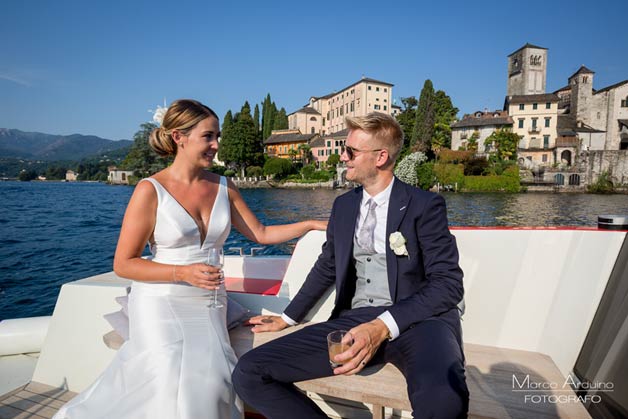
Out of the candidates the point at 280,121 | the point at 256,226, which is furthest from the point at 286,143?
the point at 256,226

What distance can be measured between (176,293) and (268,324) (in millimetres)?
559

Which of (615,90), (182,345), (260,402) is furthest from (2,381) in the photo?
(615,90)

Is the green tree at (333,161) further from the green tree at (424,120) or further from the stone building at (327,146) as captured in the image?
the green tree at (424,120)

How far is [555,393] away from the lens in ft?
5.35

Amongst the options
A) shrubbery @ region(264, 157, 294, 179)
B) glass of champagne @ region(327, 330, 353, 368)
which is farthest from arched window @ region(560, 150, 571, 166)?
glass of champagne @ region(327, 330, 353, 368)

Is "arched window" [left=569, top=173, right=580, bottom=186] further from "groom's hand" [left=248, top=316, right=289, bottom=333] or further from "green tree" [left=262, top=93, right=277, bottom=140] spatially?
"groom's hand" [left=248, top=316, right=289, bottom=333]

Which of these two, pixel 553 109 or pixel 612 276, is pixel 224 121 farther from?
pixel 612 276

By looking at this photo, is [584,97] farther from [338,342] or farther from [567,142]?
[338,342]

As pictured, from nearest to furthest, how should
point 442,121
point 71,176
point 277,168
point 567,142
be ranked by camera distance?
1. point 567,142
2. point 442,121
3. point 277,168
4. point 71,176

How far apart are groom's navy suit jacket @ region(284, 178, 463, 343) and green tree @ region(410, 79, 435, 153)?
5103 cm

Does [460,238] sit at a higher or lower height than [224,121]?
lower

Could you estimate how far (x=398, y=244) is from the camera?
191cm

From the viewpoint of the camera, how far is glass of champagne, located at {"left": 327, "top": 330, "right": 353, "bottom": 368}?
1.63m

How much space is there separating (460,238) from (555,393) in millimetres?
959
